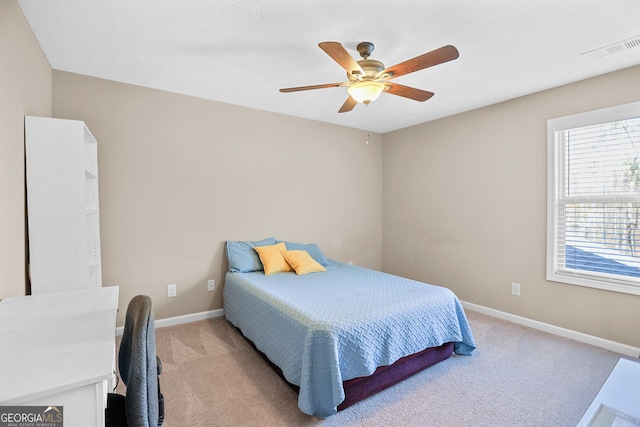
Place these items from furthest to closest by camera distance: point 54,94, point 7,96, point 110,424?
point 54,94 < point 7,96 < point 110,424

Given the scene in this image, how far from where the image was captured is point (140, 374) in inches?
39.9

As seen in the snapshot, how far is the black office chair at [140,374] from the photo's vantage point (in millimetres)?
1002

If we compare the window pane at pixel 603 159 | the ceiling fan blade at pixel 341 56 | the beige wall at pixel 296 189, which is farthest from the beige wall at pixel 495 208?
the ceiling fan blade at pixel 341 56

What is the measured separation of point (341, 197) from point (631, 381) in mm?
3332

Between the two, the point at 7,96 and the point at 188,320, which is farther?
the point at 188,320

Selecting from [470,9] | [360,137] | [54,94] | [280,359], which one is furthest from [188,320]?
[470,9]

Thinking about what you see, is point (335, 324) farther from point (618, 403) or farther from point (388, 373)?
point (618, 403)

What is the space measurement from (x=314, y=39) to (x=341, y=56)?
0.47m

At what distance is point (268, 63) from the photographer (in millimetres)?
2494

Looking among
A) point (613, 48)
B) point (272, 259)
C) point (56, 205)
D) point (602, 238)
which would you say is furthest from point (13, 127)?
point (602, 238)

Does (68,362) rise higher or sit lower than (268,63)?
lower

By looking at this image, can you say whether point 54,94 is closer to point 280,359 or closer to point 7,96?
point 7,96

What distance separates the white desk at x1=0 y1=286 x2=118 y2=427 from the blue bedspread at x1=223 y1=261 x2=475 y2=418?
42.2 inches

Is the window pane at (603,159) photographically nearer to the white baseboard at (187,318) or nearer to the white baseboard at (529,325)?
the white baseboard at (529,325)
